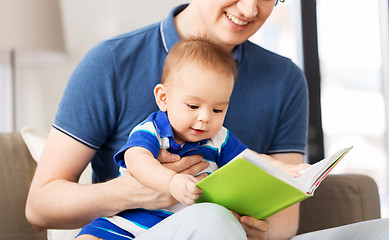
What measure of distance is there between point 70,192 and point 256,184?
1.86 feet

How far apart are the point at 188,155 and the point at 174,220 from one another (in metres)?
0.30

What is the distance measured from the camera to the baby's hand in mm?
1019

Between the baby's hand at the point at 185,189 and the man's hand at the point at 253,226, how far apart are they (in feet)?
0.67

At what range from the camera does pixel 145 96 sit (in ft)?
4.96

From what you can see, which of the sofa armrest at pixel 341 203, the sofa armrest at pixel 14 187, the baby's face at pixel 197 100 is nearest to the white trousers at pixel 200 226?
the baby's face at pixel 197 100

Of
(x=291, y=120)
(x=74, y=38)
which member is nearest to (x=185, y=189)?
(x=291, y=120)

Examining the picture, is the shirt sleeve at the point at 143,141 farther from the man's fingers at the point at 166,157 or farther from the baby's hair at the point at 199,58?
the baby's hair at the point at 199,58

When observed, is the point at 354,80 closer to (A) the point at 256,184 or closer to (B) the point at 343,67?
(B) the point at 343,67

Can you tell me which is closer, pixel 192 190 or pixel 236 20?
pixel 192 190

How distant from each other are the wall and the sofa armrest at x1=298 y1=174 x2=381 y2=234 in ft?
5.44

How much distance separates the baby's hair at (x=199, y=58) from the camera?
1256 millimetres

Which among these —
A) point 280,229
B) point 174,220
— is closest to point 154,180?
point 174,220

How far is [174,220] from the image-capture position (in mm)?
1037

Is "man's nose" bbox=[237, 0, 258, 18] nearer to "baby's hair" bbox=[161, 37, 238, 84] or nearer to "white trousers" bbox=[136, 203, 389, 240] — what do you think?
"baby's hair" bbox=[161, 37, 238, 84]
